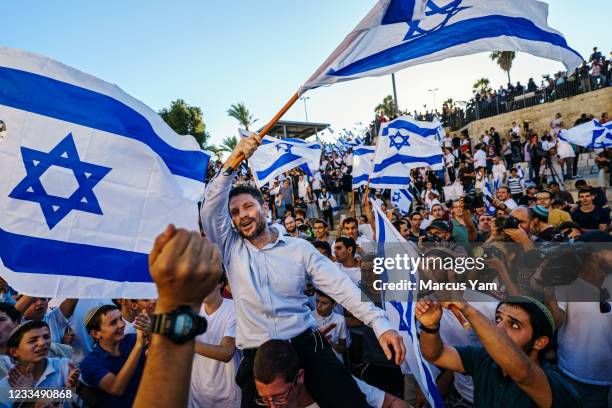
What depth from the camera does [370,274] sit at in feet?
15.0

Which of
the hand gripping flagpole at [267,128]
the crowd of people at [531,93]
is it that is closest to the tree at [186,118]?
the crowd of people at [531,93]

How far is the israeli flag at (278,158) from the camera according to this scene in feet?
27.1

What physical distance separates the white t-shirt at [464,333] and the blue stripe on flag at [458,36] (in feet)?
6.49

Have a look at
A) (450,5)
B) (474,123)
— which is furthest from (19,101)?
(474,123)

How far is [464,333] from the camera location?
10.6 feet

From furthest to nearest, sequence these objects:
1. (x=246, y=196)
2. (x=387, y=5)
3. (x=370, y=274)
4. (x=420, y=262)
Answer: (x=370, y=274), (x=420, y=262), (x=387, y=5), (x=246, y=196)

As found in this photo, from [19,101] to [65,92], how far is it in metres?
0.27

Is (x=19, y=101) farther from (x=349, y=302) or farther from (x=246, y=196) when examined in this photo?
(x=349, y=302)

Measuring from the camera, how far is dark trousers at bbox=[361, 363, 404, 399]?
13.3 ft

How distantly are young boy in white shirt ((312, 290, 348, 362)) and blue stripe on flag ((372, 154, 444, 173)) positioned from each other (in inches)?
161

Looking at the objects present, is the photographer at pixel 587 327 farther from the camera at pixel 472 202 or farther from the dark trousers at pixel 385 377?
the camera at pixel 472 202

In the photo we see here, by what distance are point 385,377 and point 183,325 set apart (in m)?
3.62

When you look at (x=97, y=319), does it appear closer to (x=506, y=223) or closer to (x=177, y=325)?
(x=177, y=325)

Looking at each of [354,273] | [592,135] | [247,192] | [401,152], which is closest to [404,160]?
[401,152]
